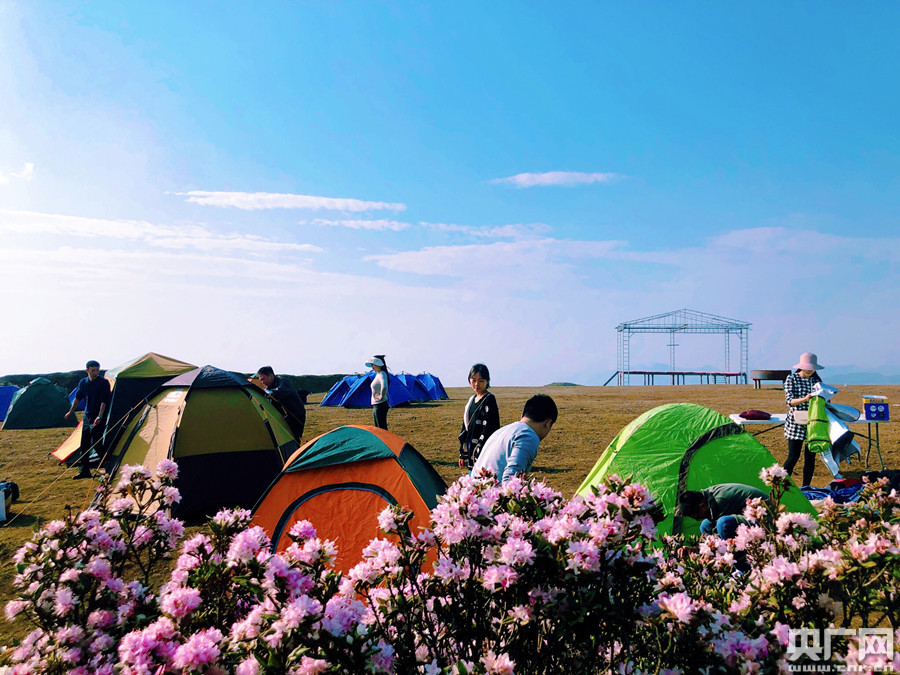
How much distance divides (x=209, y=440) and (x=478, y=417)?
13.4ft

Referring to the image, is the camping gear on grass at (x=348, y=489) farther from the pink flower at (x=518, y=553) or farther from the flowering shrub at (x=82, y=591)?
the pink flower at (x=518, y=553)

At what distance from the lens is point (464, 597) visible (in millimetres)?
2008

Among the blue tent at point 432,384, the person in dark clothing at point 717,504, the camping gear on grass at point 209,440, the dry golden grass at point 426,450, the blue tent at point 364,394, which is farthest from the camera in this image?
the blue tent at point 432,384

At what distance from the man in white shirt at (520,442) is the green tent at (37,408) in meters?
22.0

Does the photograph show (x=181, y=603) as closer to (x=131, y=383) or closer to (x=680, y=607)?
(x=680, y=607)

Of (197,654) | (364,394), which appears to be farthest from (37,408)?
(197,654)

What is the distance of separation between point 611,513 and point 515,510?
412mm

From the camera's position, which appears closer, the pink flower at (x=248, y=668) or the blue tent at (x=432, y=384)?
the pink flower at (x=248, y=668)

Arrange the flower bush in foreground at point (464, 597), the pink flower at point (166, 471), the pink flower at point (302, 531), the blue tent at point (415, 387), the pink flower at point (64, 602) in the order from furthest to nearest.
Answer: the blue tent at point (415, 387)
the pink flower at point (166, 471)
the pink flower at point (64, 602)
the pink flower at point (302, 531)
the flower bush in foreground at point (464, 597)

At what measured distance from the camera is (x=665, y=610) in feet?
5.74

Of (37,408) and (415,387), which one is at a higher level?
(415,387)

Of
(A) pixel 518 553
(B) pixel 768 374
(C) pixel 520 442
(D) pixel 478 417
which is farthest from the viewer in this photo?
(B) pixel 768 374

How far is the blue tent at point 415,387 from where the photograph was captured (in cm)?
2639

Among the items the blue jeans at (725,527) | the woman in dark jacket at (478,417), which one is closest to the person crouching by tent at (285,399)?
the woman in dark jacket at (478,417)
